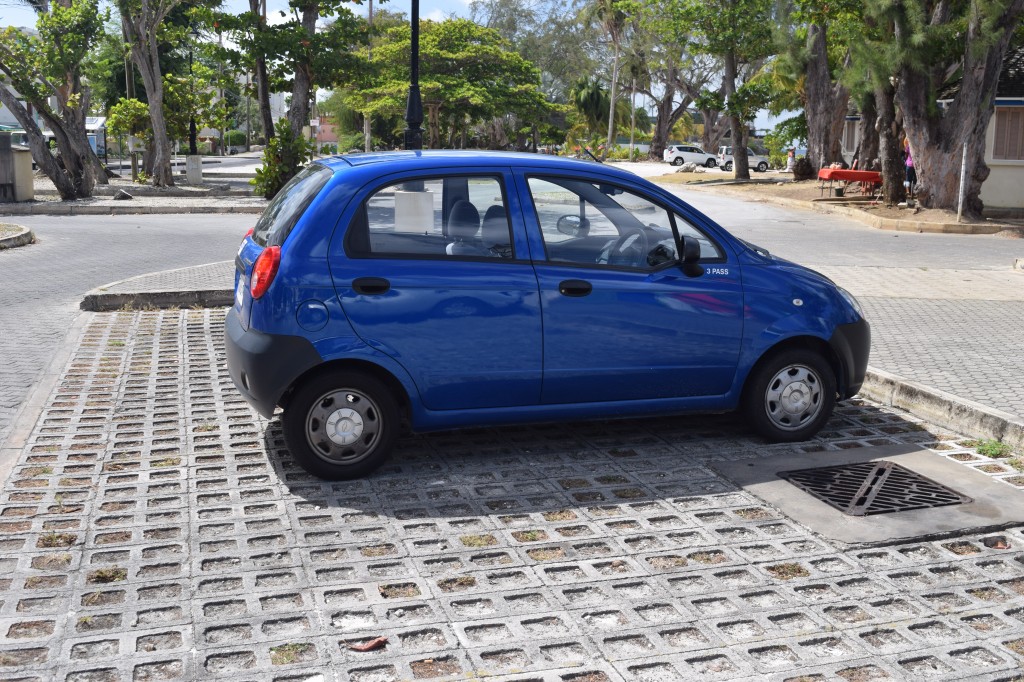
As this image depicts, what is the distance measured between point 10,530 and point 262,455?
148cm

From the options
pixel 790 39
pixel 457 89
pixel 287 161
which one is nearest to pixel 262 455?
pixel 287 161

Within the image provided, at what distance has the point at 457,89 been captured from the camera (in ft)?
166

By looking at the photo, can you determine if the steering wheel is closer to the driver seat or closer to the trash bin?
the driver seat

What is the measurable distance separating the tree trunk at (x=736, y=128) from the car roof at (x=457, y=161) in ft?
105

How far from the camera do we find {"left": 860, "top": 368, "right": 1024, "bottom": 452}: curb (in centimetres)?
653

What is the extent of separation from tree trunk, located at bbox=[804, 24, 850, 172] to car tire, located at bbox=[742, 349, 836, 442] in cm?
2777

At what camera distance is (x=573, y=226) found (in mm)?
6070

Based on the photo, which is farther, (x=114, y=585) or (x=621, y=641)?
(x=114, y=585)

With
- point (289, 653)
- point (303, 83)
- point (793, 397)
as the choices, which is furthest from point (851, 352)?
point (303, 83)

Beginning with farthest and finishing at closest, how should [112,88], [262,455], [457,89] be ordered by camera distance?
[112,88] → [457,89] → [262,455]

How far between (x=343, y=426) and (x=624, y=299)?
170 centimetres

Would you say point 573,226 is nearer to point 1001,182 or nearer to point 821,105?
point 1001,182

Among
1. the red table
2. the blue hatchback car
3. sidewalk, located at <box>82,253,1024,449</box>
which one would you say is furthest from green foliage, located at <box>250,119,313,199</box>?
the blue hatchback car

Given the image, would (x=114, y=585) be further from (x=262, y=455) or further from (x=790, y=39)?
(x=790, y=39)
